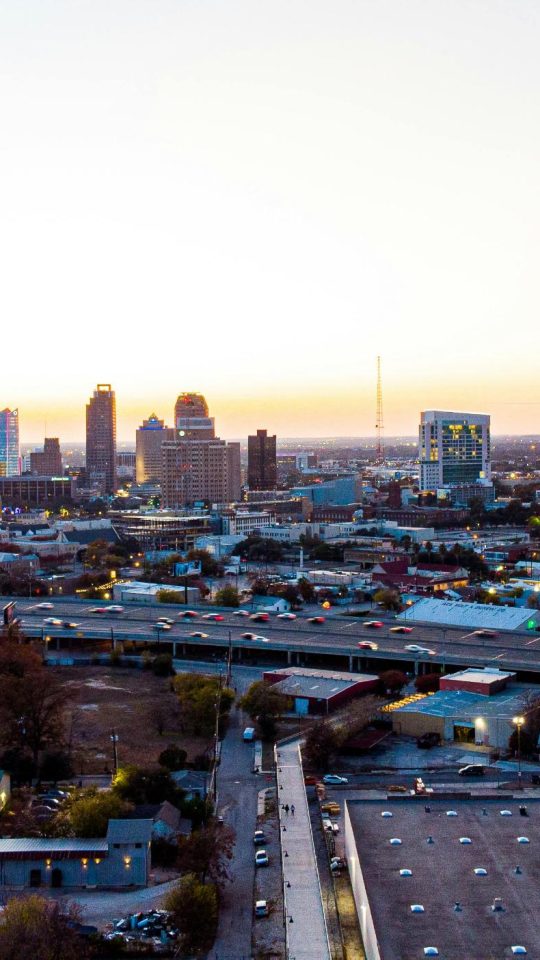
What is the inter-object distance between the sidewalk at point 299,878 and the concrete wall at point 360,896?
0.78 ft

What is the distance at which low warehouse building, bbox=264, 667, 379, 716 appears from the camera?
11.8 m

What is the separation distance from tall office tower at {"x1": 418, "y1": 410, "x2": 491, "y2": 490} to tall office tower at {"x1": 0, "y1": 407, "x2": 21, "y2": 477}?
132 ft

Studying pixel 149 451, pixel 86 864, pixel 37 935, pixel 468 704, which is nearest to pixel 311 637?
pixel 468 704

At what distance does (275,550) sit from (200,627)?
1093 cm

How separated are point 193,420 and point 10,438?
36.3m

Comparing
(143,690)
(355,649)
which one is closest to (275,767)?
→ (143,690)

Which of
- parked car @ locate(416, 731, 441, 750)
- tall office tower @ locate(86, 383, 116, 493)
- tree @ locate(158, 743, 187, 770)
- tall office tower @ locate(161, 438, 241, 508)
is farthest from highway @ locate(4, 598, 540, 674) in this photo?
tall office tower @ locate(86, 383, 116, 493)

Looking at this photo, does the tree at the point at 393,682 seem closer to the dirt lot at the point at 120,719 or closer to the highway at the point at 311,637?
the highway at the point at 311,637

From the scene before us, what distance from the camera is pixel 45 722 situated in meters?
9.92

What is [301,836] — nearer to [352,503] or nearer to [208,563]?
[208,563]

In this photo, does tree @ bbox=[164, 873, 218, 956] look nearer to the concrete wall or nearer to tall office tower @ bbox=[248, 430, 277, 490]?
the concrete wall

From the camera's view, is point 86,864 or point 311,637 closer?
point 86,864

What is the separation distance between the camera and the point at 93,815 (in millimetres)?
7852

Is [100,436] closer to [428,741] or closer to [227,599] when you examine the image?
[227,599]
